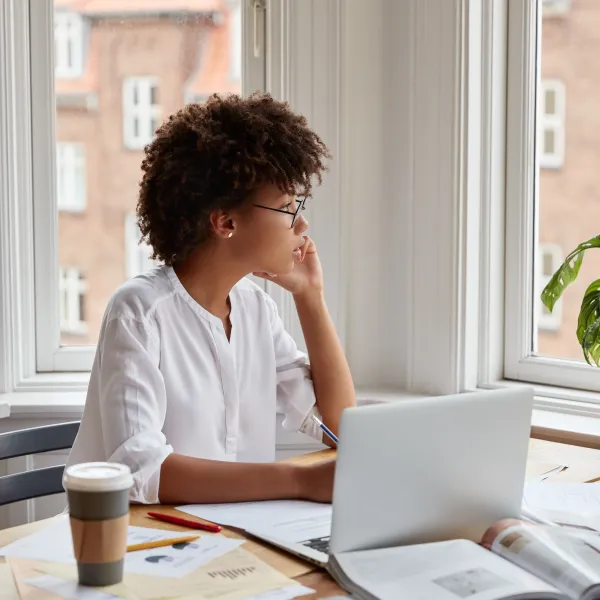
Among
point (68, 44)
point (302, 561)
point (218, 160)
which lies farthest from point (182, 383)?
point (68, 44)

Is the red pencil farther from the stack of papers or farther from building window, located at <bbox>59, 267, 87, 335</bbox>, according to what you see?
A: building window, located at <bbox>59, 267, 87, 335</bbox>

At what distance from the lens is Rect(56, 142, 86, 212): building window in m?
2.57

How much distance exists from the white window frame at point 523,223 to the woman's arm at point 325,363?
30.7 inches

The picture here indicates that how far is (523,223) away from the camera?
2.50 meters

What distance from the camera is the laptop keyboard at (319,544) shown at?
47.3 inches

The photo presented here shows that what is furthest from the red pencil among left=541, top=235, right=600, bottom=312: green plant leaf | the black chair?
left=541, top=235, right=600, bottom=312: green plant leaf

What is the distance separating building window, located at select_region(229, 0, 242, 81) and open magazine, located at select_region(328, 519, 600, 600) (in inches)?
67.5

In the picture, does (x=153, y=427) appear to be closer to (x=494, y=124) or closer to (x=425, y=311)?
(x=425, y=311)

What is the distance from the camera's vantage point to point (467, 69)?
239cm

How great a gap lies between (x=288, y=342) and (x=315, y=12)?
1028 mm

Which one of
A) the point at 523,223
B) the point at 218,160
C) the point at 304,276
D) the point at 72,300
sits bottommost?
the point at 72,300

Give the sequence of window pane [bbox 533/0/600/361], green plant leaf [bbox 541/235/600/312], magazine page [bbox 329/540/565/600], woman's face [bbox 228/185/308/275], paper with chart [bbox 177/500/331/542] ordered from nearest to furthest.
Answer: magazine page [bbox 329/540/565/600] → paper with chart [bbox 177/500/331/542] → woman's face [bbox 228/185/308/275] → green plant leaf [bbox 541/235/600/312] → window pane [bbox 533/0/600/361]

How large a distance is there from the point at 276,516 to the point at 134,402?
0.30 metres

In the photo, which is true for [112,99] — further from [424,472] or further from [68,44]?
[424,472]
